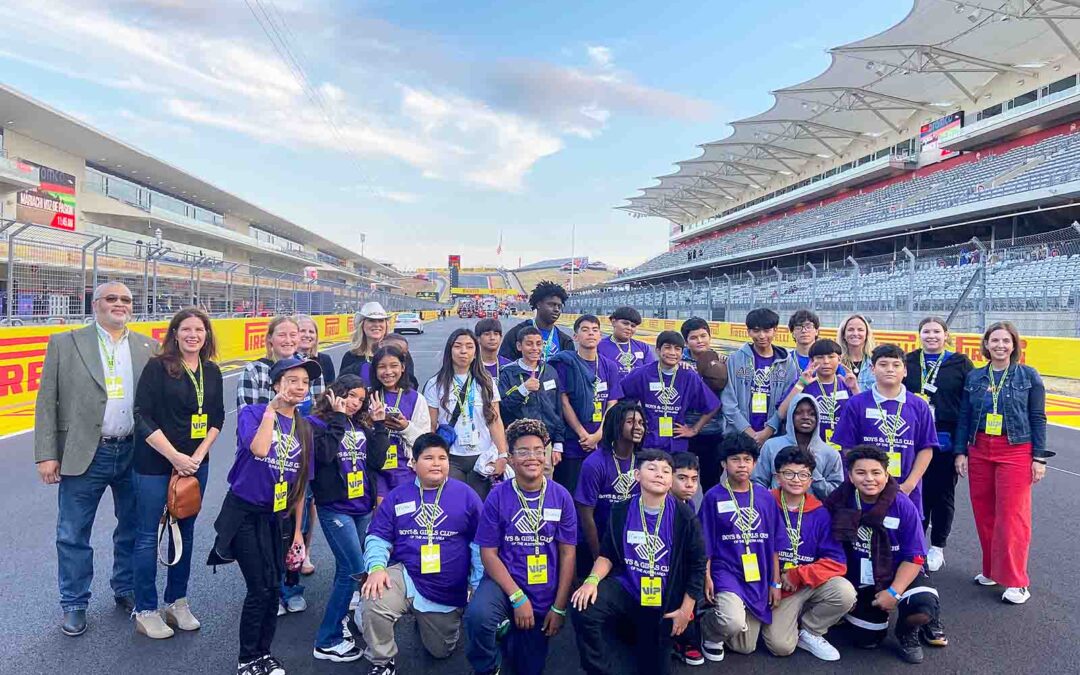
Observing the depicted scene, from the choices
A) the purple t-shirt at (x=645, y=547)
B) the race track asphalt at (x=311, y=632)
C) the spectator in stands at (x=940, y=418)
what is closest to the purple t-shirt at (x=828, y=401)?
the spectator in stands at (x=940, y=418)

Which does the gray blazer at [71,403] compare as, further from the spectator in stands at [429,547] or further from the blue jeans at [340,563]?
the spectator in stands at [429,547]

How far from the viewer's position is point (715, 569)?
10.7 ft

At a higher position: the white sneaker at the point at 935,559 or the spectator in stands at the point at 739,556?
the spectator in stands at the point at 739,556

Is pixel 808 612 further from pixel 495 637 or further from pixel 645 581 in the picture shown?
pixel 495 637

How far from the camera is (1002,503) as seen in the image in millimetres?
3754

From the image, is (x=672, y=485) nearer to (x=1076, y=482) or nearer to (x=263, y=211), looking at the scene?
(x=1076, y=482)

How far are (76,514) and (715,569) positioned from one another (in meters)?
3.27

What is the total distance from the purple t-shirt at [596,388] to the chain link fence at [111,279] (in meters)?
8.63

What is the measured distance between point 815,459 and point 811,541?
61 centimetres

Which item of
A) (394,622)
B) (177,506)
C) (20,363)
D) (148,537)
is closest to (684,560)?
(394,622)

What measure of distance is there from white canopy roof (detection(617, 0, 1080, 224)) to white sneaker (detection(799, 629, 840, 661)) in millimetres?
27789

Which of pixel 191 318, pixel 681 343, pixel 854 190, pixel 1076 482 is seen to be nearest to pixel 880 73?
pixel 854 190

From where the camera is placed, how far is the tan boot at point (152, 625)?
3082 mm

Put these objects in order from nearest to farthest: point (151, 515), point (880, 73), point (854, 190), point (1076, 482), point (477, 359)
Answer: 1. point (151, 515)
2. point (477, 359)
3. point (1076, 482)
4. point (880, 73)
5. point (854, 190)
